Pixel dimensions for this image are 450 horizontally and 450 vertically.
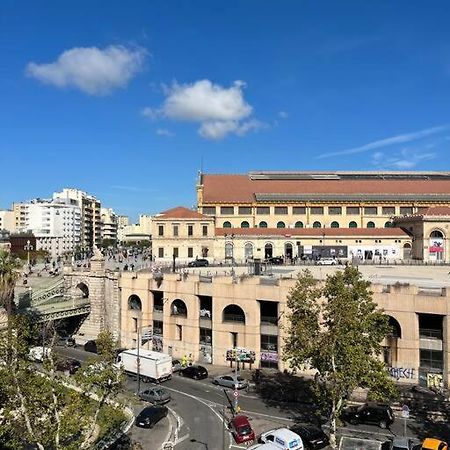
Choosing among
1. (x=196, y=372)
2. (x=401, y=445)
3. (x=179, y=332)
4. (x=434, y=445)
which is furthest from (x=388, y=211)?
(x=434, y=445)

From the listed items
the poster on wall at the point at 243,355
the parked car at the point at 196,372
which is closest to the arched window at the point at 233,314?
the poster on wall at the point at 243,355

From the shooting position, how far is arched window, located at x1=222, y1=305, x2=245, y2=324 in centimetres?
5166

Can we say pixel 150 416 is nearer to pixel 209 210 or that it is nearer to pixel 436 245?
pixel 209 210

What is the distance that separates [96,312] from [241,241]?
34.9 metres

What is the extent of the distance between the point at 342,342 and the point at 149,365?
21288 millimetres

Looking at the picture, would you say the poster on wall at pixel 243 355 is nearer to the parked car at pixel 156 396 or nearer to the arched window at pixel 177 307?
the arched window at pixel 177 307

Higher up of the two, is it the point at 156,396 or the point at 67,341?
the point at 67,341

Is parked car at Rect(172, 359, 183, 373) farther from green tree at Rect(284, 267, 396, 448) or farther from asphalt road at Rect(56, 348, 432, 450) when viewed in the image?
green tree at Rect(284, 267, 396, 448)

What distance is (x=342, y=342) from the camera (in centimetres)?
3161

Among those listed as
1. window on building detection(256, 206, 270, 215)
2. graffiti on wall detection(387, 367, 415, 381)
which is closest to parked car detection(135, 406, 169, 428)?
graffiti on wall detection(387, 367, 415, 381)

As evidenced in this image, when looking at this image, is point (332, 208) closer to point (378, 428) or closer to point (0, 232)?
point (378, 428)

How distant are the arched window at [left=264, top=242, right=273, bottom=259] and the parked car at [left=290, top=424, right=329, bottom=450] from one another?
193ft

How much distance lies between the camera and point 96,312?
64.6m

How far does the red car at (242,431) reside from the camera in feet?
109
